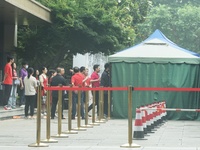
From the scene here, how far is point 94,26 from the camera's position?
31.7 m

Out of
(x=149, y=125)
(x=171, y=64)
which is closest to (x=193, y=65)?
(x=171, y=64)

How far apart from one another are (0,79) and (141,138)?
15236mm

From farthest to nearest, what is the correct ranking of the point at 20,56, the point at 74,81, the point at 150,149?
the point at 20,56 < the point at 74,81 < the point at 150,149

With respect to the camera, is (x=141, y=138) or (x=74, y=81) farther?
(x=74, y=81)

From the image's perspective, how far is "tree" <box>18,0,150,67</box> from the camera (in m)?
31.1

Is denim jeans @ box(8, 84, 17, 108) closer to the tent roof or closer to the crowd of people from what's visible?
the crowd of people

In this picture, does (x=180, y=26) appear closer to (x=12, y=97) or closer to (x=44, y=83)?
(x=12, y=97)

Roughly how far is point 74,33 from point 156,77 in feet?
22.0

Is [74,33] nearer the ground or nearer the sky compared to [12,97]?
nearer the sky

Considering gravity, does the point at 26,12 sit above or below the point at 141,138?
above

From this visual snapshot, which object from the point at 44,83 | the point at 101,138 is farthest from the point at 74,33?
the point at 101,138

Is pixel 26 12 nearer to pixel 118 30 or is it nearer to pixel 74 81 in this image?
pixel 74 81

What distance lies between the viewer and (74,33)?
31.4 metres

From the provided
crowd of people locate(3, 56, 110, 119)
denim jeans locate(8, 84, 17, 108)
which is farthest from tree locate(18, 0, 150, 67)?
denim jeans locate(8, 84, 17, 108)
